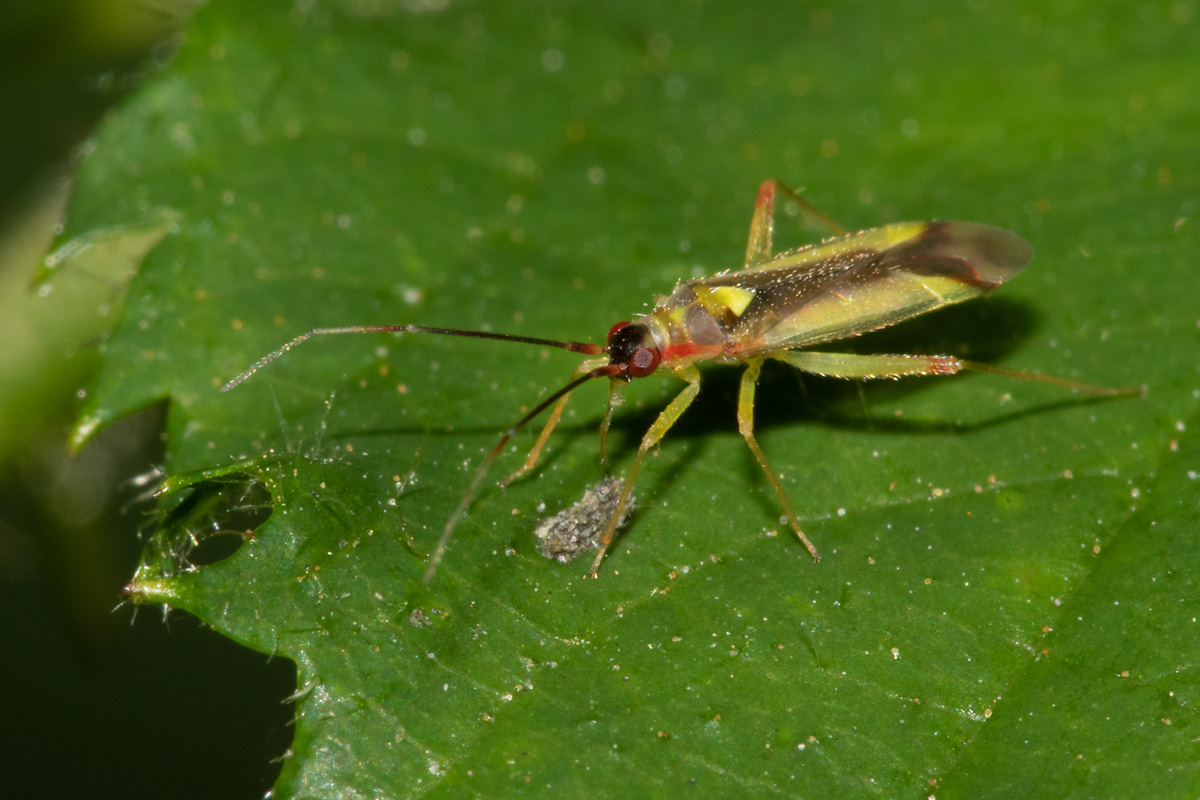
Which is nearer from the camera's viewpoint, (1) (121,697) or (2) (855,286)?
(2) (855,286)

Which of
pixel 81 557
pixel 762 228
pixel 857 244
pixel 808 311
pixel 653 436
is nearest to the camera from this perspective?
pixel 653 436

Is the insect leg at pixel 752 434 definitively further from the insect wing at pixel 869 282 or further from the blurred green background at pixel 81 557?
the blurred green background at pixel 81 557

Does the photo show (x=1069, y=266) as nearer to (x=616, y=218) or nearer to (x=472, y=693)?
(x=616, y=218)

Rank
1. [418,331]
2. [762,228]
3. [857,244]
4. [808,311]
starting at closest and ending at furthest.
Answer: [418,331] < [808,311] < [857,244] < [762,228]

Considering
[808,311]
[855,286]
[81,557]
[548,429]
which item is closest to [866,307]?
[855,286]

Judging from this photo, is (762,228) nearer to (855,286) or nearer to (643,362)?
(855,286)

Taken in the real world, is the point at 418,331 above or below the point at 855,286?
above

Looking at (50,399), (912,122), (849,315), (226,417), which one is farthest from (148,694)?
(912,122)

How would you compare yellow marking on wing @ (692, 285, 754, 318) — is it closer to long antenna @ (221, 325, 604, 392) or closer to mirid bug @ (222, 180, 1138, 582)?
mirid bug @ (222, 180, 1138, 582)
